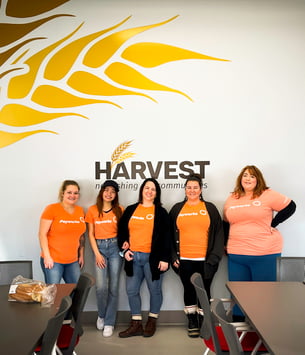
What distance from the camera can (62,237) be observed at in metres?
3.52

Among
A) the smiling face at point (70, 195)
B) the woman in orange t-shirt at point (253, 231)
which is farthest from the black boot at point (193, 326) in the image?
the smiling face at point (70, 195)

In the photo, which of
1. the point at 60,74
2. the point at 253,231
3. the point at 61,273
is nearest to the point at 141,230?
the point at 61,273

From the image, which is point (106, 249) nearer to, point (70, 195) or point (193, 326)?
point (70, 195)

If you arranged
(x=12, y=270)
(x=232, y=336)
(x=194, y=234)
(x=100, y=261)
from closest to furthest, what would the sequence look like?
(x=232, y=336) < (x=12, y=270) < (x=194, y=234) < (x=100, y=261)

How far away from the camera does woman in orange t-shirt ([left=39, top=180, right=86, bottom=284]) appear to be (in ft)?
11.4

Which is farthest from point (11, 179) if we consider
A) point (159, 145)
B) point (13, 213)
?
point (159, 145)

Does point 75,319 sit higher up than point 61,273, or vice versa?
point 75,319

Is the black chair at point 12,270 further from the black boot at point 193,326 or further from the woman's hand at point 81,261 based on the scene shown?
the black boot at point 193,326

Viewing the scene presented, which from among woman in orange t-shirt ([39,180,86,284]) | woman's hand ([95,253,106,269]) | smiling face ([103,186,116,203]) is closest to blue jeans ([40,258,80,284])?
woman in orange t-shirt ([39,180,86,284])

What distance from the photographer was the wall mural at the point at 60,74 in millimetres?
4023

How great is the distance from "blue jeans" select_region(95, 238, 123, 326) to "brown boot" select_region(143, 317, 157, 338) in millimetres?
366

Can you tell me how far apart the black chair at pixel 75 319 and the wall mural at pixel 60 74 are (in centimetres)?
227

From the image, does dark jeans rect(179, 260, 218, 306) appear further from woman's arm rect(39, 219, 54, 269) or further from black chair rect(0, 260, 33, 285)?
black chair rect(0, 260, 33, 285)

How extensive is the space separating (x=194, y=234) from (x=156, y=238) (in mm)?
401
